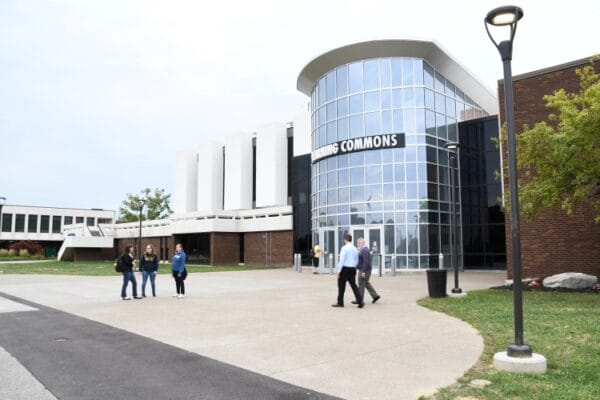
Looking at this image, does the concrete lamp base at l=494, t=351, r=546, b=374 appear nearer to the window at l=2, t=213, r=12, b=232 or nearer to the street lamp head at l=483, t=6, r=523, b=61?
the street lamp head at l=483, t=6, r=523, b=61

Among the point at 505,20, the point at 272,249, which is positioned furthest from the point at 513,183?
the point at 272,249

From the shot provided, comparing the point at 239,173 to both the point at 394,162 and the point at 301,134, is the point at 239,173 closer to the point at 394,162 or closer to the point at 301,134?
the point at 301,134

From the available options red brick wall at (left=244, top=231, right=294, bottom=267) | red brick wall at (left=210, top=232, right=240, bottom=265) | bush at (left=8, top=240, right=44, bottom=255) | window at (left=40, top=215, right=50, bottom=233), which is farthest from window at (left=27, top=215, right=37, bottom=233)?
red brick wall at (left=244, top=231, right=294, bottom=267)

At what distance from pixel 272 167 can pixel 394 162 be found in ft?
55.4

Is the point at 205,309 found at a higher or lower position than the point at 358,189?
lower

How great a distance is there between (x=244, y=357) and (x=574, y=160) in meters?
10.3

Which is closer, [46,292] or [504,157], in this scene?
[46,292]

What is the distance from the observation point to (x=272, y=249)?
4044 centimetres

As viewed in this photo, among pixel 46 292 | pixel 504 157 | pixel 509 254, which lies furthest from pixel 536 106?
pixel 46 292

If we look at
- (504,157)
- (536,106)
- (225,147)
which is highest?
(225,147)

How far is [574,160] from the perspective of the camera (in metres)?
12.7

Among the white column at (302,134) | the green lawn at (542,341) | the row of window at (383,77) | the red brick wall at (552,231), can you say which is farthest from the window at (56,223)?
the green lawn at (542,341)

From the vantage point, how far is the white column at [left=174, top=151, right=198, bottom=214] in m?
54.1

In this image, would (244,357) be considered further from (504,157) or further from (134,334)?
(504,157)
